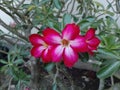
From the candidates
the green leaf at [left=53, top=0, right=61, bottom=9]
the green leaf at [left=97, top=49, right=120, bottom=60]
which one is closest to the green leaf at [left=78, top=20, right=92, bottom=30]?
the green leaf at [left=97, top=49, right=120, bottom=60]

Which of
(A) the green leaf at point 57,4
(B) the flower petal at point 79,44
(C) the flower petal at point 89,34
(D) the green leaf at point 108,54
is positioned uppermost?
(A) the green leaf at point 57,4

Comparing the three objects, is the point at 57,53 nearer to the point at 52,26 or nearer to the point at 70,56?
the point at 70,56

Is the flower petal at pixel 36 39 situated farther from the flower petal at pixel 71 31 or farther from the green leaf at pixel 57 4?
the green leaf at pixel 57 4

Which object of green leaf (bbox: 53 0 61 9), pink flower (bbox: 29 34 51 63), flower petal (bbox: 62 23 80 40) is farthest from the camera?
green leaf (bbox: 53 0 61 9)

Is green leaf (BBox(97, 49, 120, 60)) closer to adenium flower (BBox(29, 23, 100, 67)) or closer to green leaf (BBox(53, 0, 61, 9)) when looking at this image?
adenium flower (BBox(29, 23, 100, 67))

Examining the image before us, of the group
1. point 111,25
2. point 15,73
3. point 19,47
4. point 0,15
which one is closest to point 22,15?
point 19,47

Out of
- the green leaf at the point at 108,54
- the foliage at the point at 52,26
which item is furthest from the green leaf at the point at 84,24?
the green leaf at the point at 108,54

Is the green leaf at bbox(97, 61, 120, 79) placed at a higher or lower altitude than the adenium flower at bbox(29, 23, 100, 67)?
lower

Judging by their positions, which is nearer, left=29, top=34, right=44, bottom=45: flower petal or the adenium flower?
the adenium flower
